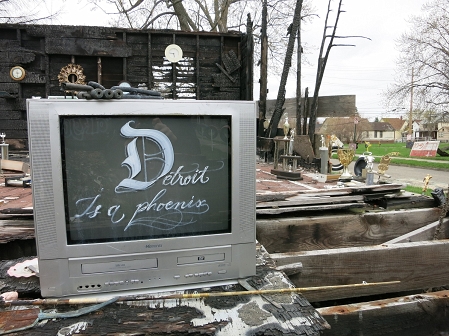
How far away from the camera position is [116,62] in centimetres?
913

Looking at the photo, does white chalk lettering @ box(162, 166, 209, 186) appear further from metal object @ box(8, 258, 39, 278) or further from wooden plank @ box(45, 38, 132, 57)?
wooden plank @ box(45, 38, 132, 57)

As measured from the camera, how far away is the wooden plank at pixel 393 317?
6.32 feet

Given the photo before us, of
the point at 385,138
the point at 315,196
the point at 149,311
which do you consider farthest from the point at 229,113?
the point at 385,138

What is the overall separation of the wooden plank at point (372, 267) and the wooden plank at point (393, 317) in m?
0.30

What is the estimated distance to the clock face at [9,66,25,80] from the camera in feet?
27.6

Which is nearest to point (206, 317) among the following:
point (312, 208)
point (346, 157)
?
point (312, 208)

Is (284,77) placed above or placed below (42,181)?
above

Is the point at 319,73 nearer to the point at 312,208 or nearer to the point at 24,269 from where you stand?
the point at 312,208

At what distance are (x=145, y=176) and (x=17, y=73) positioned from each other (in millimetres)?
8925

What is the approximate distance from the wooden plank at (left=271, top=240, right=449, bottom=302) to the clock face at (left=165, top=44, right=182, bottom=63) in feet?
25.8

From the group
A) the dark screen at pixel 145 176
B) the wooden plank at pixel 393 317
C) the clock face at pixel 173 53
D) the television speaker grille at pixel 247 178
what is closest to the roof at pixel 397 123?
the clock face at pixel 173 53

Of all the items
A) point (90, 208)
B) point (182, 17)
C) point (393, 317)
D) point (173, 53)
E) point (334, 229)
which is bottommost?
point (393, 317)

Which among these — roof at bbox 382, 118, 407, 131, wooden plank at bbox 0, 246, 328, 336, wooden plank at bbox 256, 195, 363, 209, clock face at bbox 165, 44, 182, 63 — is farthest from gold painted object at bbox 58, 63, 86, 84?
roof at bbox 382, 118, 407, 131

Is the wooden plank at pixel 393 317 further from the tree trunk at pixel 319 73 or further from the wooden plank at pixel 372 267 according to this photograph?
the tree trunk at pixel 319 73
